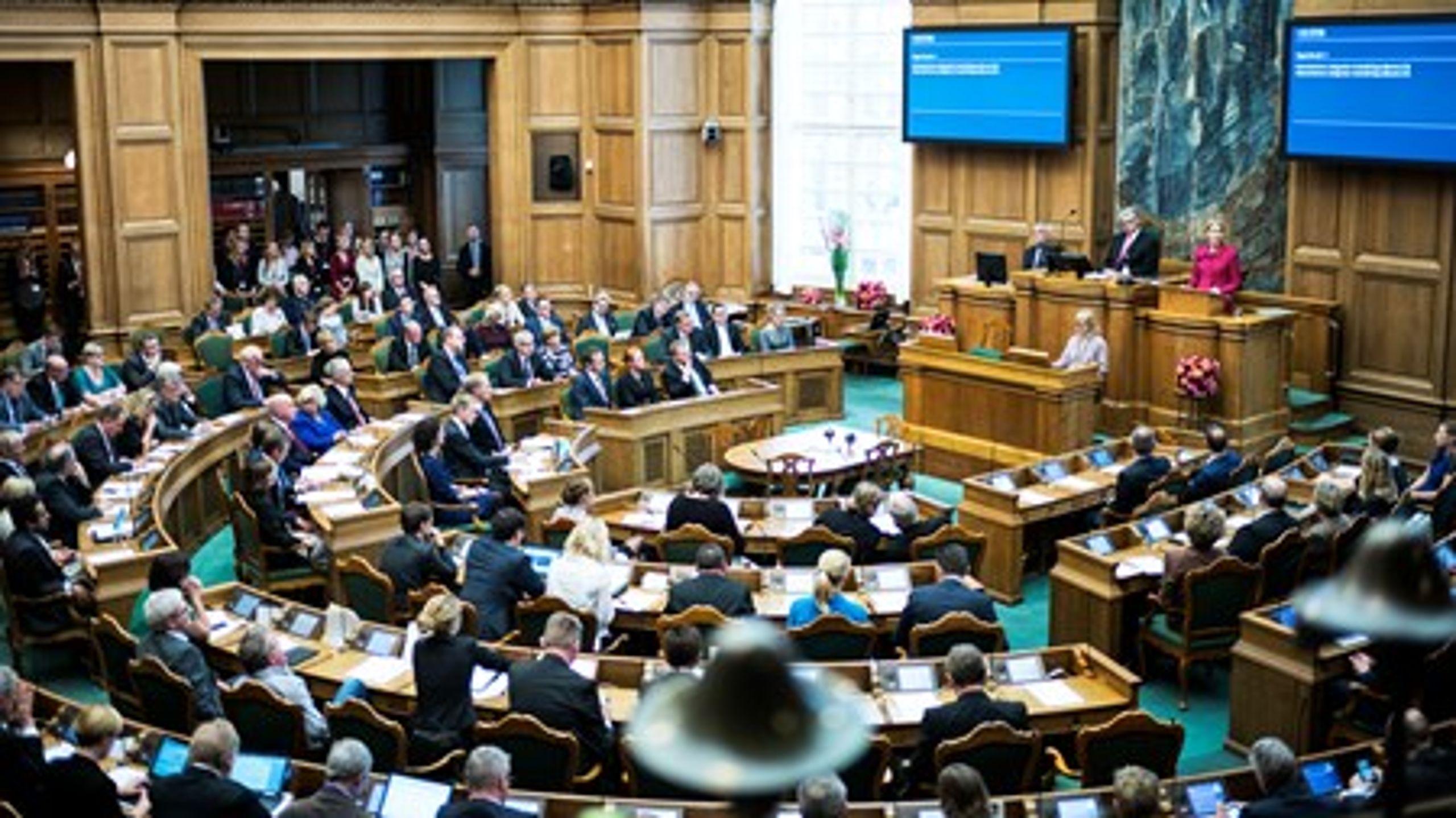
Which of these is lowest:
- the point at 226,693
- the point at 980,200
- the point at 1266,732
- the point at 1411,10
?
the point at 1266,732

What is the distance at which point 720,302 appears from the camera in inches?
866

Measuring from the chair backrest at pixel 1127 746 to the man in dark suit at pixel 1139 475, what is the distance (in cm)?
464

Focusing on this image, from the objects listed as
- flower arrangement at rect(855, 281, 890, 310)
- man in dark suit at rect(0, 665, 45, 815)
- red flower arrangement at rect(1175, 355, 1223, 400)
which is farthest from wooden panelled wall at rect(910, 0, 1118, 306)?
man in dark suit at rect(0, 665, 45, 815)

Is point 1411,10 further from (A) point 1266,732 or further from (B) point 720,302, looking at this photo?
(B) point 720,302

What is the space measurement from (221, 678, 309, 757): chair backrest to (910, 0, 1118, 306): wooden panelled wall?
1097 cm

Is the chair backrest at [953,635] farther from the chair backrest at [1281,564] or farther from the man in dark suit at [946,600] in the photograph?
the chair backrest at [1281,564]

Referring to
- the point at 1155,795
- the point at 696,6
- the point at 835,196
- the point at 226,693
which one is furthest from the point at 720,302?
the point at 1155,795

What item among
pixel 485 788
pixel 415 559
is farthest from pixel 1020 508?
pixel 485 788

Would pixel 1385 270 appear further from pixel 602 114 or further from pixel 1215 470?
pixel 602 114

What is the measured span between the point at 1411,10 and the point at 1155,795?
1069 centimetres

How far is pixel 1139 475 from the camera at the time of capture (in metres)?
12.0

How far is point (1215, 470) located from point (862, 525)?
2.82 meters

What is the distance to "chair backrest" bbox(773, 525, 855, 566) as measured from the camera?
10.8 metres

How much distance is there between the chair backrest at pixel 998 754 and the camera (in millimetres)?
7289
